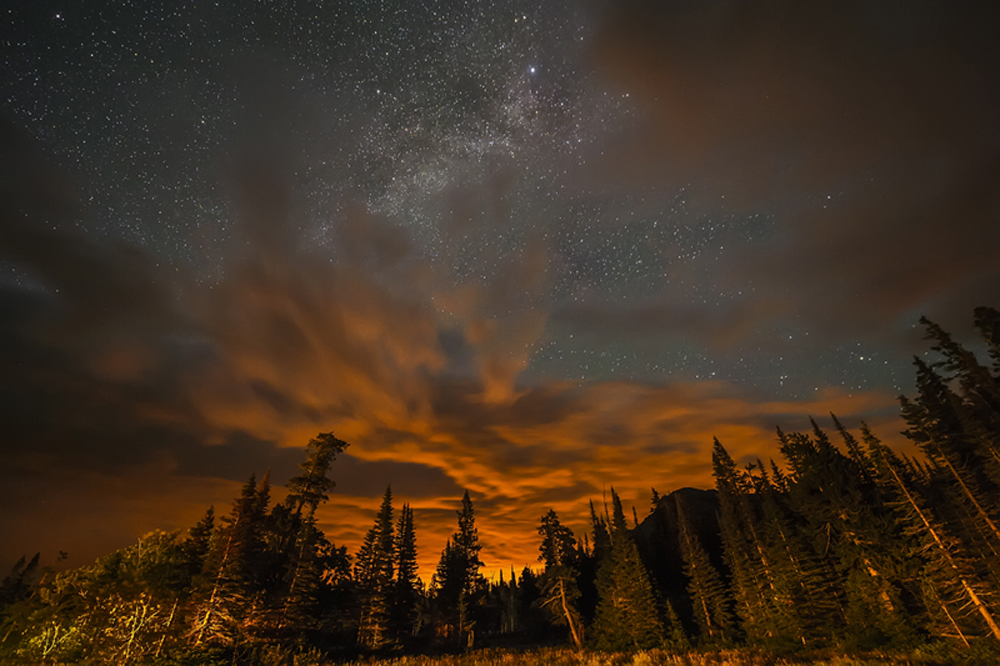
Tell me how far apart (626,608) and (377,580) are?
34.2 meters

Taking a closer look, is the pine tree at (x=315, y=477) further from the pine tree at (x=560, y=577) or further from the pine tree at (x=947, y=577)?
the pine tree at (x=947, y=577)

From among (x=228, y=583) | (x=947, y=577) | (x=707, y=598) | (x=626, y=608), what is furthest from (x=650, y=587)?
(x=228, y=583)

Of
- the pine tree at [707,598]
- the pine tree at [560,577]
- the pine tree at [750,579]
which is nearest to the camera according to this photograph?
the pine tree at [560,577]

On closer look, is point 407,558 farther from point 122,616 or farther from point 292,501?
point 122,616

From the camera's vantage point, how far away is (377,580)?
5959 cm

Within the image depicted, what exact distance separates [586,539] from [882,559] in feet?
387

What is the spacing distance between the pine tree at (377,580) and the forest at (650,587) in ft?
0.84

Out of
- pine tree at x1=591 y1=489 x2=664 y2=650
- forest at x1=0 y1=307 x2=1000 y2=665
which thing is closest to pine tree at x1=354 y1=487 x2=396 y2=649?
forest at x1=0 y1=307 x2=1000 y2=665

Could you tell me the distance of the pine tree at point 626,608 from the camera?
162 ft

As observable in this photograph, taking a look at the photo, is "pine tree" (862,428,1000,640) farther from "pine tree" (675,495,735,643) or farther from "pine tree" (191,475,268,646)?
"pine tree" (191,475,268,646)

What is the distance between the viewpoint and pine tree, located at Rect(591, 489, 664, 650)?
49469 mm

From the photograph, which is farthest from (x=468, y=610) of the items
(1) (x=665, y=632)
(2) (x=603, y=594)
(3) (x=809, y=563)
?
(3) (x=809, y=563)

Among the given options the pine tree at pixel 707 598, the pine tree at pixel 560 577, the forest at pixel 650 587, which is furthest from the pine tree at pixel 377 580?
the pine tree at pixel 707 598

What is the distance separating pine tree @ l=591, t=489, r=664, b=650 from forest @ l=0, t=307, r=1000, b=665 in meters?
0.23
